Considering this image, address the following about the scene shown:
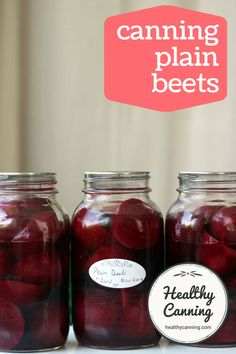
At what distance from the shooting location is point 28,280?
0.60 m

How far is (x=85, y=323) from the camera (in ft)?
2.05

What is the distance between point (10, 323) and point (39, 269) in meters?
0.06

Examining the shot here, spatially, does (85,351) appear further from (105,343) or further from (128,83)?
(128,83)

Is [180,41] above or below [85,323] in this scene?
above

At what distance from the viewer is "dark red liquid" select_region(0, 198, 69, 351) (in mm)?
597

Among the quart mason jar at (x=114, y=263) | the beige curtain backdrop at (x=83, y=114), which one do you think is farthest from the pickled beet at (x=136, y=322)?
the beige curtain backdrop at (x=83, y=114)

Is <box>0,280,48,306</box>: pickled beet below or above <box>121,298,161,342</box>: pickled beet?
above

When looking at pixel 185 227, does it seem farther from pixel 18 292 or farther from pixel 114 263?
pixel 18 292

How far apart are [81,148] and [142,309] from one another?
350 millimetres

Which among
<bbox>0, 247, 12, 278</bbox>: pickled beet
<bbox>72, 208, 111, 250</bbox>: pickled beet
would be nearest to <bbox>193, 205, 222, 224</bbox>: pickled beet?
<bbox>72, 208, 111, 250</bbox>: pickled beet

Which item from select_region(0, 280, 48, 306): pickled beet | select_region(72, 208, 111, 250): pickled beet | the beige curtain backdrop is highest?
the beige curtain backdrop

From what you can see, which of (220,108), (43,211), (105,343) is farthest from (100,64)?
(105,343)

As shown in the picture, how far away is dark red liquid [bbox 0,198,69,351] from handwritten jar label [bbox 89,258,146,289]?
0.05m

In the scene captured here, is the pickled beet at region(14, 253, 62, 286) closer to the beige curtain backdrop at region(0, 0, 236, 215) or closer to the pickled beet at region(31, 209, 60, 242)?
the pickled beet at region(31, 209, 60, 242)
